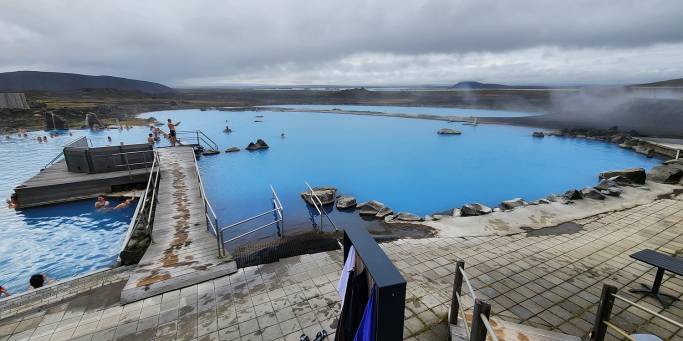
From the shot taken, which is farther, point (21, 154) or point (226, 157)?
point (226, 157)

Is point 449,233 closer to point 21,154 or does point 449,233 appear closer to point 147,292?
point 147,292

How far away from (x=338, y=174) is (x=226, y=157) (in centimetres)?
898

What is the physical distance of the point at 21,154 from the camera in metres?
19.6

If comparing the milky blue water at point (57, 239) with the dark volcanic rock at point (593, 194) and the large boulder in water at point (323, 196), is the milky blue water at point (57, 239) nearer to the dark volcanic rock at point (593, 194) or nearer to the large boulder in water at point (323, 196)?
the large boulder in water at point (323, 196)

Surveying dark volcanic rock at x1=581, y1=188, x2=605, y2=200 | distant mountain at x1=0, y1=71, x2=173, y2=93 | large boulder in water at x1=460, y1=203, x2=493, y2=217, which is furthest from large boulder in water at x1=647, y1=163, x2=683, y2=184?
distant mountain at x1=0, y1=71, x2=173, y2=93

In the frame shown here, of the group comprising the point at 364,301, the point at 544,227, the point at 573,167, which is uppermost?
the point at 364,301

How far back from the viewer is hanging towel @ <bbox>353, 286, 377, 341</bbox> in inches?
85.6

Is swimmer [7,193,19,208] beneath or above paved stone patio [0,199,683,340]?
beneath

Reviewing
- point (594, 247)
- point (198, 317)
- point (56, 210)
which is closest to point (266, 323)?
point (198, 317)

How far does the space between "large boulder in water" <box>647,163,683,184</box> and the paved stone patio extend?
249 inches

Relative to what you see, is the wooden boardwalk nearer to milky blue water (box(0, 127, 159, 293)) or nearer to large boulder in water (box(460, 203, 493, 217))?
milky blue water (box(0, 127, 159, 293))

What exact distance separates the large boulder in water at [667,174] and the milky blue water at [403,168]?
3.32 meters

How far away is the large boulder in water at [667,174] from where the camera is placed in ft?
34.3

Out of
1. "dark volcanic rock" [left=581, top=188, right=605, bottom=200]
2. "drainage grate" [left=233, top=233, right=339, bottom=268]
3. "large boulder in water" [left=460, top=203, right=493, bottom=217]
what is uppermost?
"dark volcanic rock" [left=581, top=188, right=605, bottom=200]
